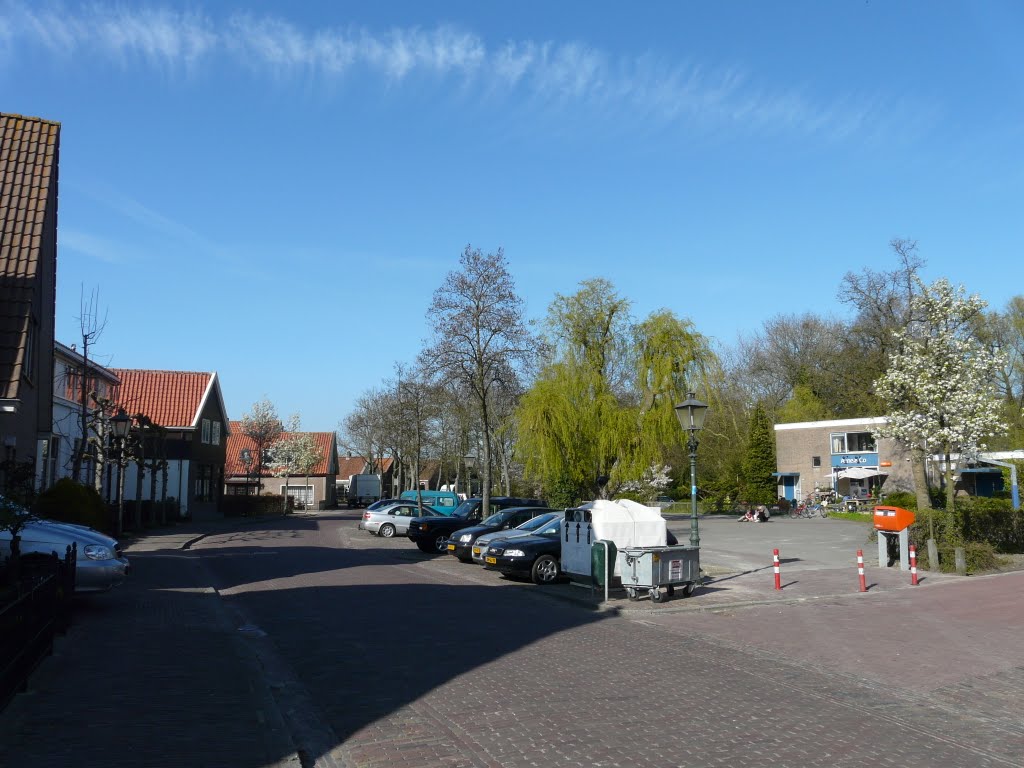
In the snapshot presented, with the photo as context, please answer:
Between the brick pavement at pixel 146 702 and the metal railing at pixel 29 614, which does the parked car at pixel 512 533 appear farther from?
the metal railing at pixel 29 614

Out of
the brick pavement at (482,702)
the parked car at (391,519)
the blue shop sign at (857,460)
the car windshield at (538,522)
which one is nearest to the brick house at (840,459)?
the blue shop sign at (857,460)

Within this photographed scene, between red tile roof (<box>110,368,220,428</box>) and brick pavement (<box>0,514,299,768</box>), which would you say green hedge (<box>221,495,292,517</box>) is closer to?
red tile roof (<box>110,368,220,428</box>)

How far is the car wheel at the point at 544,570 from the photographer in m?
18.0

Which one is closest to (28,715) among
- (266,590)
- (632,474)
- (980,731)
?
(980,731)

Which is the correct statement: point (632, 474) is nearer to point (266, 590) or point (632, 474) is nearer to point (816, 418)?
point (266, 590)

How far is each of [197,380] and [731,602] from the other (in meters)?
43.1

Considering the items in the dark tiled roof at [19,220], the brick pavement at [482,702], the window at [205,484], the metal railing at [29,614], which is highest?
the dark tiled roof at [19,220]

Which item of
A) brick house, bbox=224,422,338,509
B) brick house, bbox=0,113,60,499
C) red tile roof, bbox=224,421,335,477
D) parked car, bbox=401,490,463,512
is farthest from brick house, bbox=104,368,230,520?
brick house, bbox=224,422,338,509

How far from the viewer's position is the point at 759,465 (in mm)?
58094

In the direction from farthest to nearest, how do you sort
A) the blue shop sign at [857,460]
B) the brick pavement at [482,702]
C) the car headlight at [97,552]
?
the blue shop sign at [857,460] < the car headlight at [97,552] < the brick pavement at [482,702]

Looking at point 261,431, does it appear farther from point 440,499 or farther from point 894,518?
point 894,518

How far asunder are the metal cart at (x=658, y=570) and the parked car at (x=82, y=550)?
A: 325 inches

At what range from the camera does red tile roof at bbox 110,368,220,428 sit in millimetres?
49281

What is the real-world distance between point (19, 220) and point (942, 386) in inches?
962
